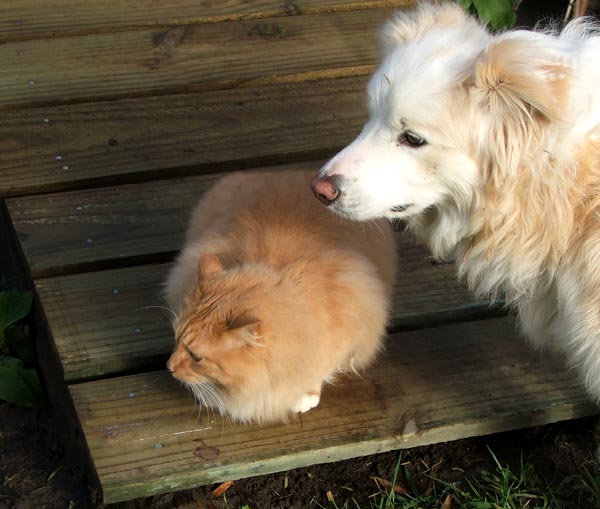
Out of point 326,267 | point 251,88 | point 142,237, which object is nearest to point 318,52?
point 251,88

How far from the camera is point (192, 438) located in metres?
2.39

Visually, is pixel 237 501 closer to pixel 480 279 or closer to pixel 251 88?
pixel 480 279

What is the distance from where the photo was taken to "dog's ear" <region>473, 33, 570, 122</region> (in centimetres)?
198

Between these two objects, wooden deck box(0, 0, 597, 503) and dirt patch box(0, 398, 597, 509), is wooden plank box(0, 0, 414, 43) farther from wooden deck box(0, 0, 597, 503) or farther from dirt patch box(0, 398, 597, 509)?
dirt patch box(0, 398, 597, 509)

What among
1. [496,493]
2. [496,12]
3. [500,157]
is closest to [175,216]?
[500,157]

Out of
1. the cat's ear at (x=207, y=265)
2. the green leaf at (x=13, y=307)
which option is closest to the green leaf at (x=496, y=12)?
the cat's ear at (x=207, y=265)

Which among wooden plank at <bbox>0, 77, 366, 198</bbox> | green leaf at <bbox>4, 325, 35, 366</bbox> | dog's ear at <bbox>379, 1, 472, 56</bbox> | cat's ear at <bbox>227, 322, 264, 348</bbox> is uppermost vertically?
dog's ear at <bbox>379, 1, 472, 56</bbox>

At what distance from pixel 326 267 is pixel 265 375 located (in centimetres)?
36

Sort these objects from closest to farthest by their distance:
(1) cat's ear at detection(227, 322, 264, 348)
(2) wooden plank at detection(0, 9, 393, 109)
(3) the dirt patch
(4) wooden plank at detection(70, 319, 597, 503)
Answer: (1) cat's ear at detection(227, 322, 264, 348), (4) wooden plank at detection(70, 319, 597, 503), (3) the dirt patch, (2) wooden plank at detection(0, 9, 393, 109)

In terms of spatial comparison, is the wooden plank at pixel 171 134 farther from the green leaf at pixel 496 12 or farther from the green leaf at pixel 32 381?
the green leaf at pixel 496 12

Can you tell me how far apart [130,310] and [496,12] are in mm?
2248

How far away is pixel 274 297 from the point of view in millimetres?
2264

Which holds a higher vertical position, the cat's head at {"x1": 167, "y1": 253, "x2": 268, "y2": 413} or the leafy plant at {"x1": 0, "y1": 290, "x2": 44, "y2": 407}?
the cat's head at {"x1": 167, "y1": 253, "x2": 268, "y2": 413}

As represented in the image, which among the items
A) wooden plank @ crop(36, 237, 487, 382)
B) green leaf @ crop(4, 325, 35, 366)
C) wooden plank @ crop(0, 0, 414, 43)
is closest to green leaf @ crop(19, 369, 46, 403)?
green leaf @ crop(4, 325, 35, 366)
